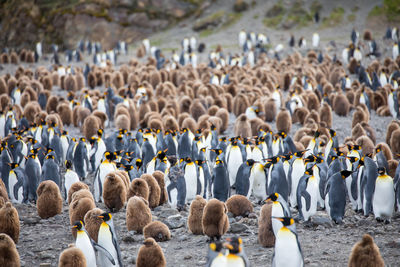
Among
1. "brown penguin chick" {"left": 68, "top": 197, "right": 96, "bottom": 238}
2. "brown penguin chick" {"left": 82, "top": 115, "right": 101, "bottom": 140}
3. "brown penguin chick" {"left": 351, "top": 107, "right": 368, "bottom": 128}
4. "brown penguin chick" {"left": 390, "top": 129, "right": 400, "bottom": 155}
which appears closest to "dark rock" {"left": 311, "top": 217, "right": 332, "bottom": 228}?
"brown penguin chick" {"left": 68, "top": 197, "right": 96, "bottom": 238}

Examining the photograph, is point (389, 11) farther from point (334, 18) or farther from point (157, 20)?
point (157, 20)

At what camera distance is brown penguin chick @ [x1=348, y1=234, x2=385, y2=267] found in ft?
15.0

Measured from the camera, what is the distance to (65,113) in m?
13.6

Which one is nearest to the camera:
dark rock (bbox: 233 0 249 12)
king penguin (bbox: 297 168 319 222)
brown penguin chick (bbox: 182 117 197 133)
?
king penguin (bbox: 297 168 319 222)

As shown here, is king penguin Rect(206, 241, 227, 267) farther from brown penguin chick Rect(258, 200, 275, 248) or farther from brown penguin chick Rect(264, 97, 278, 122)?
brown penguin chick Rect(264, 97, 278, 122)

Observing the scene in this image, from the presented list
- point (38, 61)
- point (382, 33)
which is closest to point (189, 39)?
point (38, 61)

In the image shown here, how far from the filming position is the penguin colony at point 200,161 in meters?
5.70

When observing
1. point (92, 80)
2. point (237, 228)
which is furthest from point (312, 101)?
point (92, 80)

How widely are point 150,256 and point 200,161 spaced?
3.07 metres

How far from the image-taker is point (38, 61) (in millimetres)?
27000

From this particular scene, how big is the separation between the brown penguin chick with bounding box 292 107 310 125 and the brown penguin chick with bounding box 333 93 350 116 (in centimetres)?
177

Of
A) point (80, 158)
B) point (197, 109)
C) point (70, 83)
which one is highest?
point (70, 83)

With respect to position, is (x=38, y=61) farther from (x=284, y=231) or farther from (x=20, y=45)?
(x=284, y=231)

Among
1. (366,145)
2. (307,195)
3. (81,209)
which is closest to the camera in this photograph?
(81,209)
